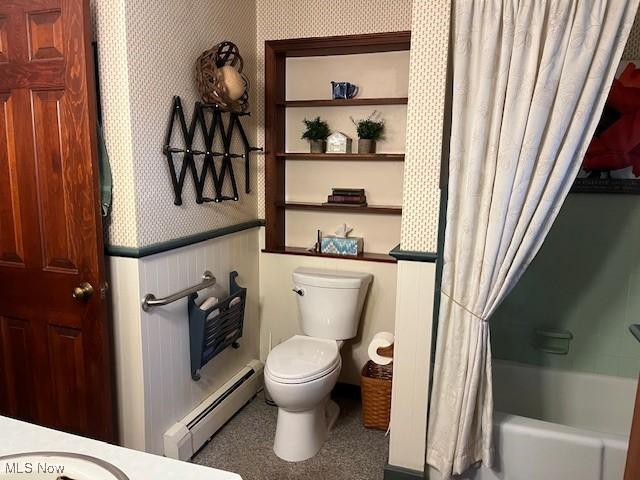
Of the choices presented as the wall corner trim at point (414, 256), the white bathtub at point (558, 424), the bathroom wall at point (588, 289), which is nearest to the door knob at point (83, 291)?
the wall corner trim at point (414, 256)

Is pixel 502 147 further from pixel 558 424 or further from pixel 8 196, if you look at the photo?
pixel 8 196

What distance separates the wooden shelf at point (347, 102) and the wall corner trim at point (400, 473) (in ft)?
5.75

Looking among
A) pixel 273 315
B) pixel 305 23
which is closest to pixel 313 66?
pixel 305 23

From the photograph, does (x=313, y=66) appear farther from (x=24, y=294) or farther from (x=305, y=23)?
(x=24, y=294)

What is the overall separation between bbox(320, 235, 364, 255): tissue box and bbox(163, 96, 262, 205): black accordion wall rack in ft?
1.78

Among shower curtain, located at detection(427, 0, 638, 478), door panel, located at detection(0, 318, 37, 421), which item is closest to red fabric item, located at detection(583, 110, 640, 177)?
shower curtain, located at detection(427, 0, 638, 478)

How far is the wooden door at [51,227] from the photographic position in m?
1.72

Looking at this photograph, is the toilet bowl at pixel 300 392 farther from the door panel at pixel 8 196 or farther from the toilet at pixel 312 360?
the door panel at pixel 8 196

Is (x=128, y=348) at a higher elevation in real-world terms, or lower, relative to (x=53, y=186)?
lower

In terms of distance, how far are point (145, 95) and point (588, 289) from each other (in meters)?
2.19

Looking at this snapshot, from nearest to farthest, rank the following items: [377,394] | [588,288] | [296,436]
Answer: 1. [296,436]
2. [588,288]
3. [377,394]

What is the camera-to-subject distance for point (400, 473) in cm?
197

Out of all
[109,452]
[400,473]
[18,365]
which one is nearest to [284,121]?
[18,365]

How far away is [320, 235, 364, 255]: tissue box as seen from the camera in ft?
8.75
